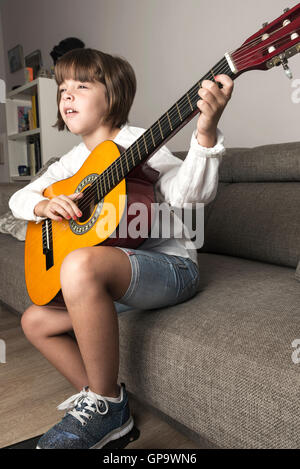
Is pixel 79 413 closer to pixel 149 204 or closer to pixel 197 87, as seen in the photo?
pixel 149 204

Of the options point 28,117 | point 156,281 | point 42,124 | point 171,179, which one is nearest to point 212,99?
point 171,179

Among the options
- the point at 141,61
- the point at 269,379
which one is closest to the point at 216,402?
the point at 269,379

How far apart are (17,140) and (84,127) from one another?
2502 mm

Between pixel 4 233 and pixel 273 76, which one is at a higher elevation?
pixel 273 76

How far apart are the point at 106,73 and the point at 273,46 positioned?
20.1 inches

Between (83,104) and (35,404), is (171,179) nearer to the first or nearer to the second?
(83,104)

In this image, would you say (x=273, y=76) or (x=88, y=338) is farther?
(x=273, y=76)

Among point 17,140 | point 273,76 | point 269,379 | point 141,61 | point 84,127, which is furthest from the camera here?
point 17,140

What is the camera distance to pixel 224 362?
0.65m

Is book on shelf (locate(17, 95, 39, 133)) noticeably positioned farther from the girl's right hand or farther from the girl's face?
the girl's right hand

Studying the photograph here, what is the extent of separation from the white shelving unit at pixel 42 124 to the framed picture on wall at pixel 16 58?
0.51 metres

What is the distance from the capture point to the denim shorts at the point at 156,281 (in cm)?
78

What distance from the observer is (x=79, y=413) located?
29.4 inches

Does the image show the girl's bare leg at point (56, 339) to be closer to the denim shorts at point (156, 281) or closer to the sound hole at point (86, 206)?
the denim shorts at point (156, 281)
